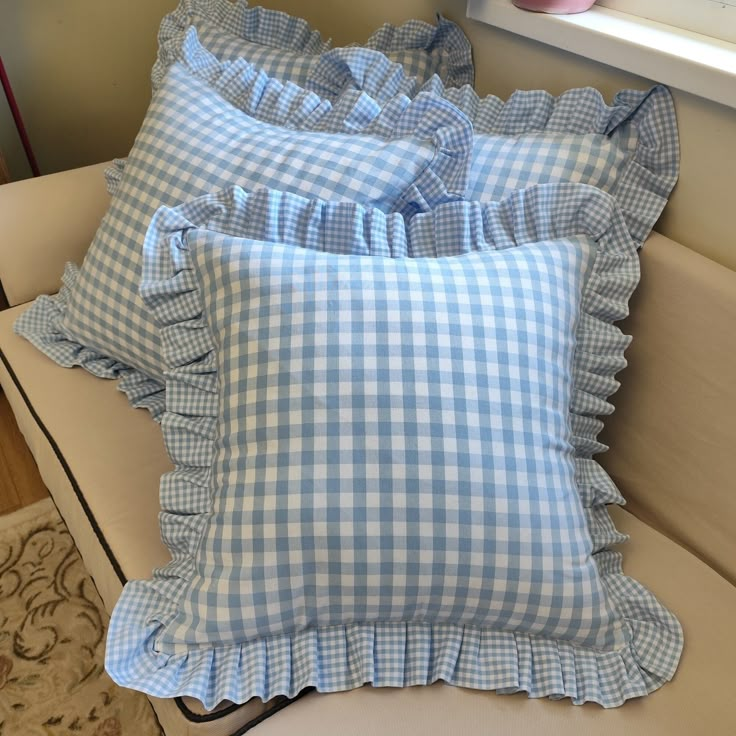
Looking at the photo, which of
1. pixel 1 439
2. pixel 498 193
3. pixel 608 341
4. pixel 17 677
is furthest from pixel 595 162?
pixel 1 439

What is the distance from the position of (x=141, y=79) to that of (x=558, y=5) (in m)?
1.14

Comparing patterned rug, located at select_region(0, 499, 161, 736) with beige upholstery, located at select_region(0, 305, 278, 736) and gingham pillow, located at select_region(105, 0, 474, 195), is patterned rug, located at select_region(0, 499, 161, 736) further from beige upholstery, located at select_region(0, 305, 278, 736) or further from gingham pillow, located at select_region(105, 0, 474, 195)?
gingham pillow, located at select_region(105, 0, 474, 195)

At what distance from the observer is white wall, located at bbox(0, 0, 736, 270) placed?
0.90 m

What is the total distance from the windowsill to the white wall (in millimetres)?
31

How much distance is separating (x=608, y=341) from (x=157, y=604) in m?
0.62

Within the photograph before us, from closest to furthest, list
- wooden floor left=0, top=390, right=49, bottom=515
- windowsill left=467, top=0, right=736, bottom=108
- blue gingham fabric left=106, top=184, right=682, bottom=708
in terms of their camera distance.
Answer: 1. blue gingham fabric left=106, top=184, right=682, bottom=708
2. windowsill left=467, top=0, right=736, bottom=108
3. wooden floor left=0, top=390, right=49, bottom=515

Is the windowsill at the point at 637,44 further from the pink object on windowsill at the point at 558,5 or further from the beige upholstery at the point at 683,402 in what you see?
the beige upholstery at the point at 683,402

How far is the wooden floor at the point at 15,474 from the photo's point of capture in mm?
1400

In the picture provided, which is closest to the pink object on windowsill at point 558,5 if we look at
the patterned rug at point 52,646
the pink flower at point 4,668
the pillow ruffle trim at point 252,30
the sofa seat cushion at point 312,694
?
the pillow ruffle trim at point 252,30

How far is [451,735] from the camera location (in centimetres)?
72

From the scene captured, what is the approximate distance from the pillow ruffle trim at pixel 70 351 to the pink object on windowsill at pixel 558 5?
0.80 meters

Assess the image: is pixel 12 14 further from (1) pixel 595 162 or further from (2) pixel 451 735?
(2) pixel 451 735

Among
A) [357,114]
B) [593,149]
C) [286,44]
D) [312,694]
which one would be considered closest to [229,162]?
[357,114]

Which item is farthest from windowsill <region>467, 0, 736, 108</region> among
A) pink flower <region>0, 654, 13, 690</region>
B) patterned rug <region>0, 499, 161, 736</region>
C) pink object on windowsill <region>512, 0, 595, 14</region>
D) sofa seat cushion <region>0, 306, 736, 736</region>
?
pink flower <region>0, 654, 13, 690</region>
